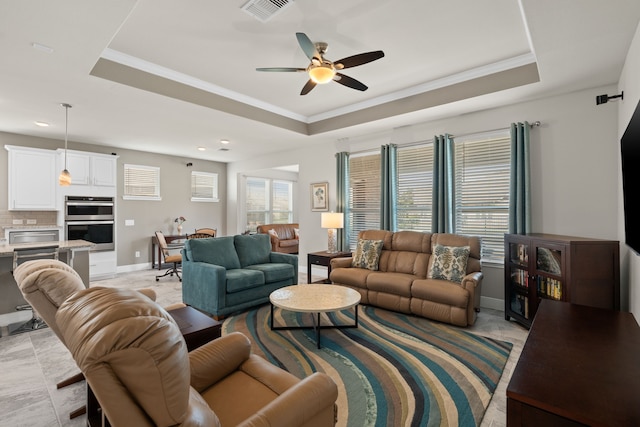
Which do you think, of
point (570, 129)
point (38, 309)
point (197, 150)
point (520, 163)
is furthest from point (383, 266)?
point (197, 150)

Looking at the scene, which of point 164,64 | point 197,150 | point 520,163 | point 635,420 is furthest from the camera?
point 197,150

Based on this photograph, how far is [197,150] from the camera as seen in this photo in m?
6.86

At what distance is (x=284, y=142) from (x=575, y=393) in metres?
5.52

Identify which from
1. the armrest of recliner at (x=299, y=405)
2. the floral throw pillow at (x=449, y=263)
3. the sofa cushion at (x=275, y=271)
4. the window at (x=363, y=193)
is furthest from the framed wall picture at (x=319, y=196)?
the armrest of recliner at (x=299, y=405)

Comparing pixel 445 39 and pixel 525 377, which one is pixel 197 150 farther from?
pixel 525 377

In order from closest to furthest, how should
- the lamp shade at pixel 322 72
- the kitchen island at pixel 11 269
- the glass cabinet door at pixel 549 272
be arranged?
the lamp shade at pixel 322 72 < the glass cabinet door at pixel 549 272 < the kitchen island at pixel 11 269

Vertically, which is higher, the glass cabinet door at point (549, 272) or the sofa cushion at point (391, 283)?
the glass cabinet door at point (549, 272)

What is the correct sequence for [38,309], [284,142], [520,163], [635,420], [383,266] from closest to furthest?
[635,420]
[38,309]
[520,163]
[383,266]
[284,142]

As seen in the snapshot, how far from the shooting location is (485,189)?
4223 millimetres

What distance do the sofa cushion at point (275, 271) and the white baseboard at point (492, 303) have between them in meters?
2.65

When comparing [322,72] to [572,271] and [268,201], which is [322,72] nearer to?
[572,271]

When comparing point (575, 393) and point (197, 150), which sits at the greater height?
point (197, 150)

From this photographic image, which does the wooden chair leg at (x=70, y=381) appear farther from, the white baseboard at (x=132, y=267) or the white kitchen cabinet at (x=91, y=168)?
the white baseboard at (x=132, y=267)

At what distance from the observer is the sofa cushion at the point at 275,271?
4297 mm
